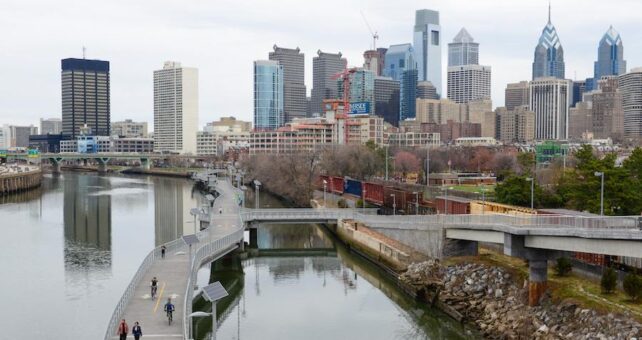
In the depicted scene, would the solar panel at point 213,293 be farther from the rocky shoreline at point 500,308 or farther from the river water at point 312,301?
the rocky shoreline at point 500,308

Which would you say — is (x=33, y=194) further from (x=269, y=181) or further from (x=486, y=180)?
(x=486, y=180)

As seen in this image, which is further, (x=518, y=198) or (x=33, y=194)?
(x=33, y=194)

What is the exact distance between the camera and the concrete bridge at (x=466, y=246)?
31969mm

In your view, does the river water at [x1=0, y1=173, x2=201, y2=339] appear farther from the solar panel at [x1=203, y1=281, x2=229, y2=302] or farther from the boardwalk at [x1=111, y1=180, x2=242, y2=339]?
the solar panel at [x1=203, y1=281, x2=229, y2=302]

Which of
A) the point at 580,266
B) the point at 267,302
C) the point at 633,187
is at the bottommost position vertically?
the point at 267,302

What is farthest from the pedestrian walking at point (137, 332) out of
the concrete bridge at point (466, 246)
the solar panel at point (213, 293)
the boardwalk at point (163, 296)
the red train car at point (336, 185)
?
the red train car at point (336, 185)

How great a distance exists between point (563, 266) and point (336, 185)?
57690mm

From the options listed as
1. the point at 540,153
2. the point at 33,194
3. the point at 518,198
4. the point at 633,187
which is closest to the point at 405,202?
the point at 518,198

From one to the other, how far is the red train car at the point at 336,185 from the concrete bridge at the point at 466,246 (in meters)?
38.5

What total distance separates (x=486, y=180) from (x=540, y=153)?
41127 millimetres

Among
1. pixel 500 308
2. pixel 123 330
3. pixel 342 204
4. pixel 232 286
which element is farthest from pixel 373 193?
pixel 123 330

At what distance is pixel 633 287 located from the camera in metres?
31.5

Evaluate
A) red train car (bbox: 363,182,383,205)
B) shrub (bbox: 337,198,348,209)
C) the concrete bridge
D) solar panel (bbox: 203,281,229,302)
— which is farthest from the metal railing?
shrub (bbox: 337,198,348,209)

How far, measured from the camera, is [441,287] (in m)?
42.8
